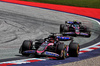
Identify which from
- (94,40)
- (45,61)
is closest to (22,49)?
(45,61)

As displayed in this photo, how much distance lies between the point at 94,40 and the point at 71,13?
17.2m

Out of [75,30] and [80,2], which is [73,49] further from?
[80,2]

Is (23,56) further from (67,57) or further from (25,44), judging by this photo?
(67,57)

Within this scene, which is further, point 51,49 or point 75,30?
point 75,30

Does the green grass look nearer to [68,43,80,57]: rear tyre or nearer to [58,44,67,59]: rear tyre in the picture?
[68,43,80,57]: rear tyre

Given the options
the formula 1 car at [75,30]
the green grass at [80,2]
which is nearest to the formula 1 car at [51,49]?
the formula 1 car at [75,30]

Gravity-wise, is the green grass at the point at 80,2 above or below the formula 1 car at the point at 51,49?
above

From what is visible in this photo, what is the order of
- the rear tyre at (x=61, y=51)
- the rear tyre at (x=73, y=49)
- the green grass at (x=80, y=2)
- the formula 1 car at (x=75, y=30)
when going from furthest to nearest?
the green grass at (x=80, y=2) → the formula 1 car at (x=75, y=30) → the rear tyre at (x=73, y=49) → the rear tyre at (x=61, y=51)

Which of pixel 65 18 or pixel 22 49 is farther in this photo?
pixel 65 18

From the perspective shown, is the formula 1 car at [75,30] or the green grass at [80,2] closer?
the formula 1 car at [75,30]

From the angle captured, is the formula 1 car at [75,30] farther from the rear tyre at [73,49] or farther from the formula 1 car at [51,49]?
the rear tyre at [73,49]

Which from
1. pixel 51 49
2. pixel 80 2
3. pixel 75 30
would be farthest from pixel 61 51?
pixel 80 2

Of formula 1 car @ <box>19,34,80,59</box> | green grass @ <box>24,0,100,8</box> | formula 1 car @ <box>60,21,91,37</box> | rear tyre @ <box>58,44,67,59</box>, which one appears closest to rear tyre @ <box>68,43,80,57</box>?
formula 1 car @ <box>19,34,80,59</box>

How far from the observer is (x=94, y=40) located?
1981cm
